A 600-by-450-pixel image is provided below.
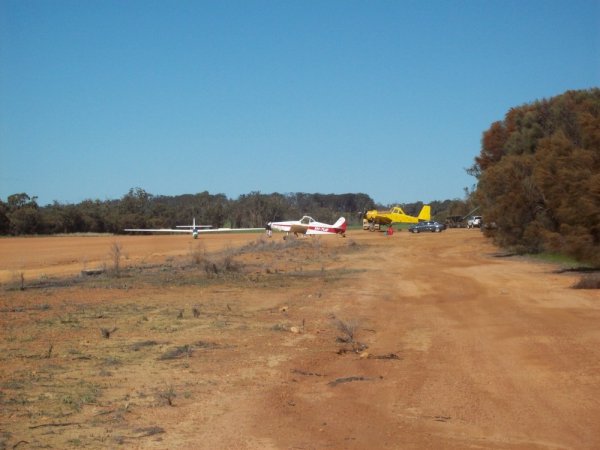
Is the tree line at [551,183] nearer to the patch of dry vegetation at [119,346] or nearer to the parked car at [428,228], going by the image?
the patch of dry vegetation at [119,346]

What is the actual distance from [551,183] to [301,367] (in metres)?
18.5

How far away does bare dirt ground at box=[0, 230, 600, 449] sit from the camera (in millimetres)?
7645

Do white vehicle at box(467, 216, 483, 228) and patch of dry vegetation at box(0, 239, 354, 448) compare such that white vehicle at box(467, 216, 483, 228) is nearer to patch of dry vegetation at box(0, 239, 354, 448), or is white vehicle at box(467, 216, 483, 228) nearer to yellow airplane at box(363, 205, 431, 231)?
yellow airplane at box(363, 205, 431, 231)

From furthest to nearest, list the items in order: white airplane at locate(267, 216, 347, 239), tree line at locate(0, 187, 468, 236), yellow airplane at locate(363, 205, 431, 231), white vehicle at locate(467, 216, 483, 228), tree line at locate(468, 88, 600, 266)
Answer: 1. tree line at locate(0, 187, 468, 236)
2. yellow airplane at locate(363, 205, 431, 231)
3. white vehicle at locate(467, 216, 483, 228)
4. white airplane at locate(267, 216, 347, 239)
5. tree line at locate(468, 88, 600, 266)

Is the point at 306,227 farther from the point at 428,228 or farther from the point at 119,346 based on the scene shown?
the point at 119,346

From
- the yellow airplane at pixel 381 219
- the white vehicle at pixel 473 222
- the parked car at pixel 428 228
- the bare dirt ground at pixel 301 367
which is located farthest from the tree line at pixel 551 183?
the yellow airplane at pixel 381 219

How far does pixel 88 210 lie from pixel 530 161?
100 m

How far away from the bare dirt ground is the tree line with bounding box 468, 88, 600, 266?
3011mm

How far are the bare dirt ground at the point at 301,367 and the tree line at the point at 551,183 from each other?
3.01m

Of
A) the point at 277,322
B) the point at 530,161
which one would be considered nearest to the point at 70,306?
the point at 277,322

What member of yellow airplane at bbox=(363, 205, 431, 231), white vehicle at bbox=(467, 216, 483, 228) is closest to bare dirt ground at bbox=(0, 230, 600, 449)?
white vehicle at bbox=(467, 216, 483, 228)

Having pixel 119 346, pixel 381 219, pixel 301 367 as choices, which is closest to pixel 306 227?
pixel 381 219

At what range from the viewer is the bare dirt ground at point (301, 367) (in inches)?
301

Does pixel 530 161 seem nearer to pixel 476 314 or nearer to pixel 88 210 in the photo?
pixel 476 314
